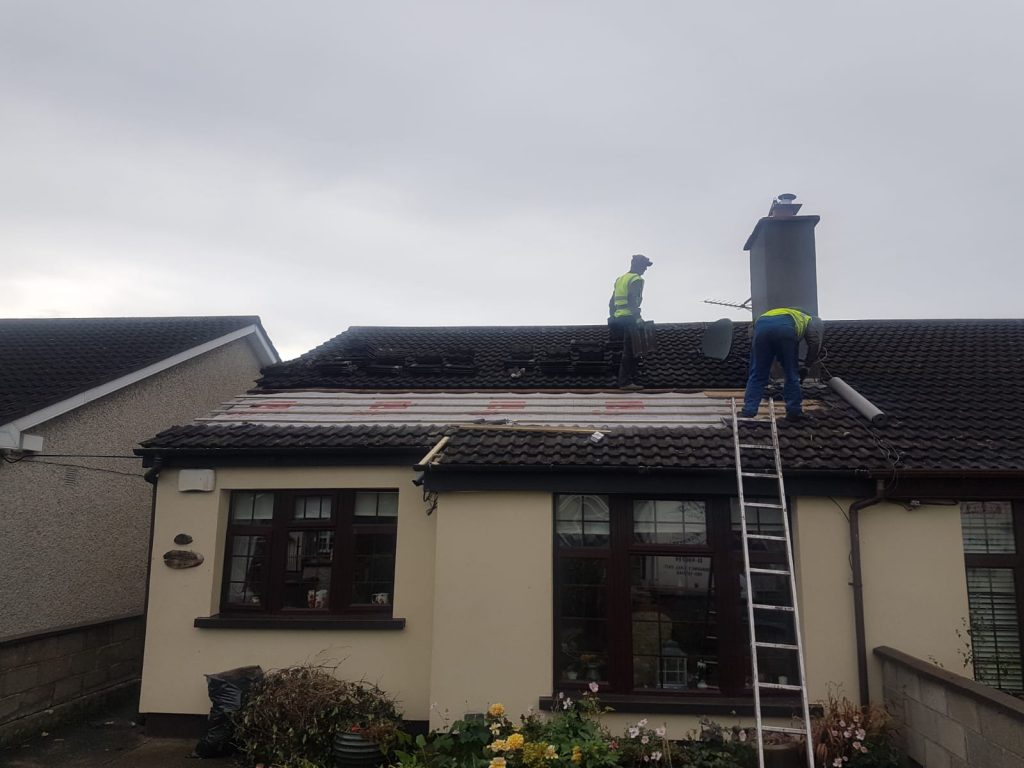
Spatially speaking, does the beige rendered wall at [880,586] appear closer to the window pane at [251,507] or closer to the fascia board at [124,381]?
the window pane at [251,507]

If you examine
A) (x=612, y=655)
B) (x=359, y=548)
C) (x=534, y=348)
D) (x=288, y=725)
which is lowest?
(x=288, y=725)

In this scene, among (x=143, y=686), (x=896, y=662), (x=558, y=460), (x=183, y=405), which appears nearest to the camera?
(x=896, y=662)

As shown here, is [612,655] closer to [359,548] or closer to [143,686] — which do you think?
[359,548]

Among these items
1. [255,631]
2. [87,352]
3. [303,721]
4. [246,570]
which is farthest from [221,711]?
[87,352]

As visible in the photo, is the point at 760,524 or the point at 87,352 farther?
the point at 87,352

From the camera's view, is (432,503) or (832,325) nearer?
(432,503)

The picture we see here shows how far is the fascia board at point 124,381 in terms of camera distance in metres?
8.38

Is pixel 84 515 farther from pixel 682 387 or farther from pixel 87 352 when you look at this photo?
pixel 682 387

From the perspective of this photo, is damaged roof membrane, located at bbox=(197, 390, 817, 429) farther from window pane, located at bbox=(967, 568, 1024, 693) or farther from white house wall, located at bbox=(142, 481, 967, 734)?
window pane, located at bbox=(967, 568, 1024, 693)

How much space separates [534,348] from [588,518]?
5.81 meters

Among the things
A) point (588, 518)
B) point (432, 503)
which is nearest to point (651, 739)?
point (588, 518)

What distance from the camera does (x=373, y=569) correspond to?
8.25m

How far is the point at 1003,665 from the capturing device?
22.4ft

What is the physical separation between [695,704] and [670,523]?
168 centimetres
